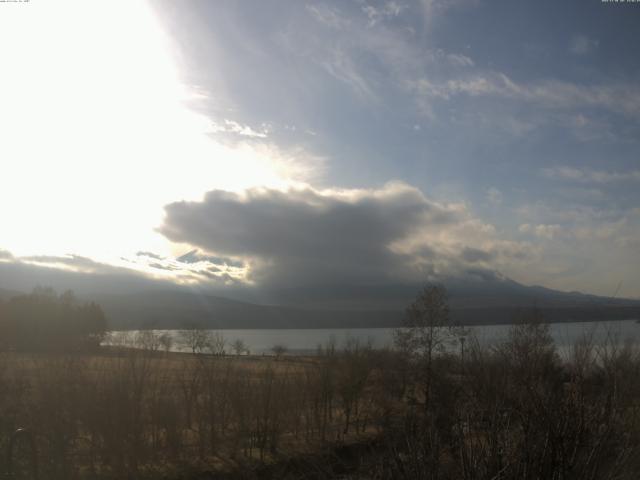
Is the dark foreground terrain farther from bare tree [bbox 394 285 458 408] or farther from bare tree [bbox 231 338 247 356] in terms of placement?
bare tree [bbox 231 338 247 356]

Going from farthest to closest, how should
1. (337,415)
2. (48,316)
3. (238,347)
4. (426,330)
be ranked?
(238,347) → (48,316) → (426,330) → (337,415)

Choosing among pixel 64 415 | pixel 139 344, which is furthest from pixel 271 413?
pixel 64 415

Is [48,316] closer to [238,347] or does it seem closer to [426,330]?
[238,347]

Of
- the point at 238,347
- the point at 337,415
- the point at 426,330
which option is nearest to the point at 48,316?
the point at 238,347

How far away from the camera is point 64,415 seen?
858 inches

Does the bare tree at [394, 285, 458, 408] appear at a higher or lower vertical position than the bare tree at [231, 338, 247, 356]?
higher

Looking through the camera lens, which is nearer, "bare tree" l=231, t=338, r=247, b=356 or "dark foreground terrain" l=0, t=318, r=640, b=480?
"dark foreground terrain" l=0, t=318, r=640, b=480

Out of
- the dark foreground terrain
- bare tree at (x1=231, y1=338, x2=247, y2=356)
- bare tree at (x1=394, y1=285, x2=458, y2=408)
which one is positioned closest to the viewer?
the dark foreground terrain

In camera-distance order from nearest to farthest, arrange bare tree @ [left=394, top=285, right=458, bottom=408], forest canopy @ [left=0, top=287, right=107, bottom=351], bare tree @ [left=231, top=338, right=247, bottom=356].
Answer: bare tree @ [left=394, top=285, right=458, bottom=408] < forest canopy @ [left=0, top=287, right=107, bottom=351] < bare tree @ [left=231, top=338, right=247, bottom=356]

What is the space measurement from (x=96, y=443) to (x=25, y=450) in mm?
5598

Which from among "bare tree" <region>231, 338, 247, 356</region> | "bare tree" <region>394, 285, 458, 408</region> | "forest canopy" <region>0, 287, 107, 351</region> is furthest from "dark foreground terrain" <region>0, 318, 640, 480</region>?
"bare tree" <region>231, 338, 247, 356</region>

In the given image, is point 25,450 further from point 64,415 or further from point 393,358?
point 393,358

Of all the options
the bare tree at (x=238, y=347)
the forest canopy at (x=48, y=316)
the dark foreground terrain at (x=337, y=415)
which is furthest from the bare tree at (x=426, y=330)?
the bare tree at (x=238, y=347)

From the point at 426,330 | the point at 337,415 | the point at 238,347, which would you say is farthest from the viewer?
the point at 238,347
